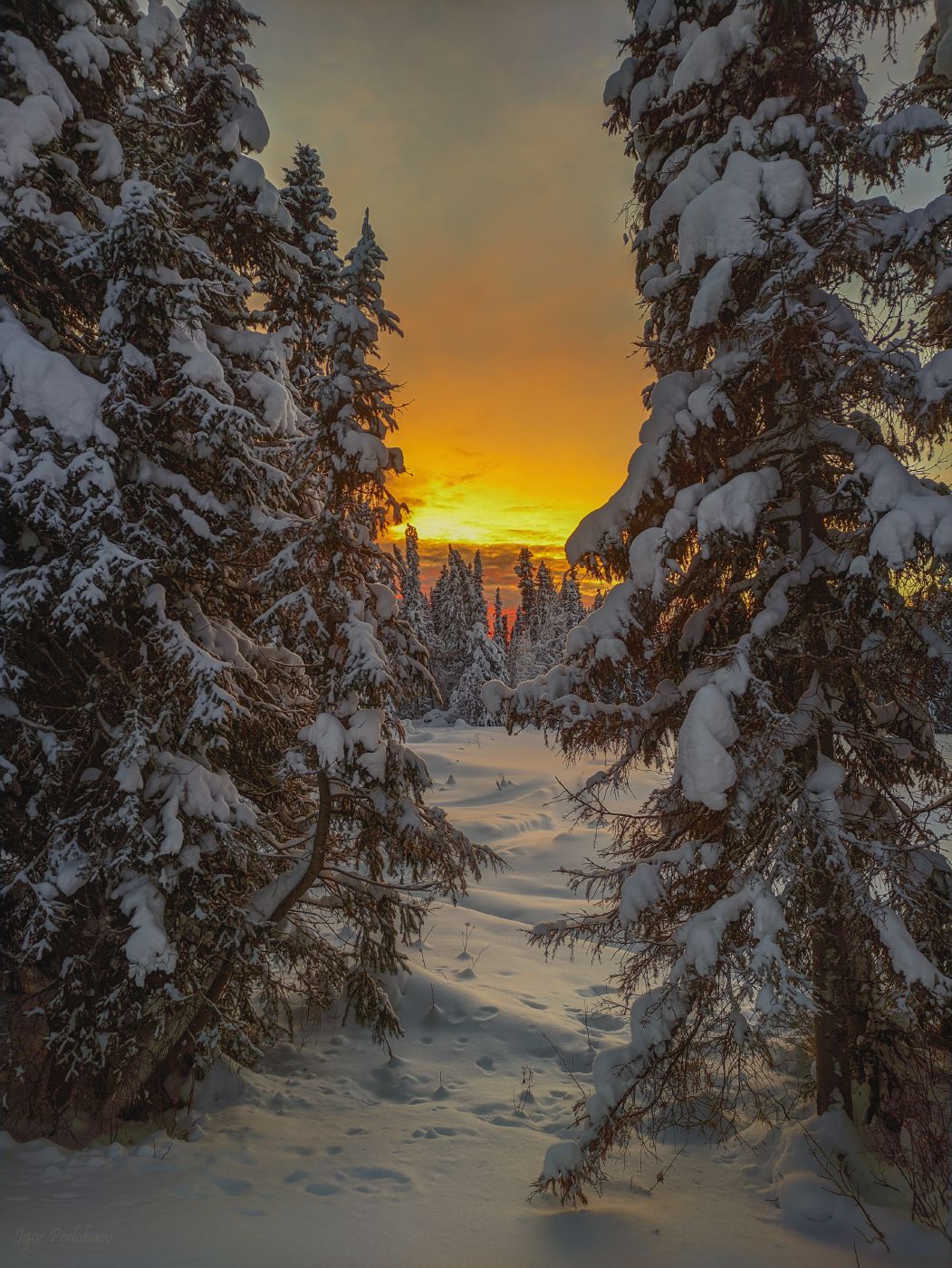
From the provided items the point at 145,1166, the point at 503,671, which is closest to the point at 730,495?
the point at 145,1166

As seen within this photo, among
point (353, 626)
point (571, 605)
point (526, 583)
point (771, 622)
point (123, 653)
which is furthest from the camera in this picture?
point (526, 583)

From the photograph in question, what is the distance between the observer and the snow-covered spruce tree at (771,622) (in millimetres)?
4281

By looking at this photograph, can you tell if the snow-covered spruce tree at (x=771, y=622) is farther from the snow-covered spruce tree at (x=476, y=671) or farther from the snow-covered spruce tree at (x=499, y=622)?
the snow-covered spruce tree at (x=499, y=622)

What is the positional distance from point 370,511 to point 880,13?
578 centimetres

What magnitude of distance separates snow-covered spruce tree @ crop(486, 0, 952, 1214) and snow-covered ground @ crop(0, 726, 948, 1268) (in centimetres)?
54

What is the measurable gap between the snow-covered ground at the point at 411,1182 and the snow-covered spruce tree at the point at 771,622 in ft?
1.77

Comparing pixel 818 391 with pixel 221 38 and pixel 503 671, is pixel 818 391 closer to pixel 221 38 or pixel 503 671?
pixel 221 38

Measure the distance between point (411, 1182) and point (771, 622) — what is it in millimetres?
5333

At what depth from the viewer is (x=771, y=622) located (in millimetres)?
4672

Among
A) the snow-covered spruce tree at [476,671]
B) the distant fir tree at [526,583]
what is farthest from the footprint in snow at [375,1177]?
the distant fir tree at [526,583]

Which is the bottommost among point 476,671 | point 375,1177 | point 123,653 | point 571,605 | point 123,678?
point 375,1177

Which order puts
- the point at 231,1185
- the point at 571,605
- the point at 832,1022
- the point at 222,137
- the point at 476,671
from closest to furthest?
1. the point at 231,1185
2. the point at 832,1022
3. the point at 222,137
4. the point at 476,671
5. the point at 571,605

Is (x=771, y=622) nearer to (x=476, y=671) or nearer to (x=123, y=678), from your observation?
(x=123, y=678)

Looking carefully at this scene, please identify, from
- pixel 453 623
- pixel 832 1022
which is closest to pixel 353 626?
pixel 832 1022
